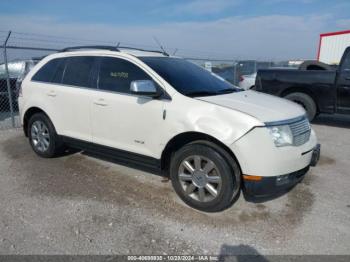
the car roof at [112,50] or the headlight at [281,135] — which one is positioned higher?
the car roof at [112,50]

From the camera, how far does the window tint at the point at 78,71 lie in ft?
15.1

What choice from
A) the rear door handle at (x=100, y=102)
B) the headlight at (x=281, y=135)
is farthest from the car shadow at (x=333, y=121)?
the rear door handle at (x=100, y=102)

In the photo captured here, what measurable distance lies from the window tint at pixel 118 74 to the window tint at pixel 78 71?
26 centimetres

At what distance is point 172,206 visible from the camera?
12.6 feet

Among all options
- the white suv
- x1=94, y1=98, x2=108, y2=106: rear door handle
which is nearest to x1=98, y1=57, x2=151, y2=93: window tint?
the white suv

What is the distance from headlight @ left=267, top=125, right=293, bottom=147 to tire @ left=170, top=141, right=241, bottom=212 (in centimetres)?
50

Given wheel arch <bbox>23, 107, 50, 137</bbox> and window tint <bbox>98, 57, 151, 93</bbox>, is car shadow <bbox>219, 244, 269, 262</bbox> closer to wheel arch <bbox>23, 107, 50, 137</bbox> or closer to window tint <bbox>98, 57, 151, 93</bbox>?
window tint <bbox>98, 57, 151, 93</bbox>

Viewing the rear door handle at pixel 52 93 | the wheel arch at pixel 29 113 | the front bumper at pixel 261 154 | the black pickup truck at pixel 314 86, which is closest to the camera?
the front bumper at pixel 261 154

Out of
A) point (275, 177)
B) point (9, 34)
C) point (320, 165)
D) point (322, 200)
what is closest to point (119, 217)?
point (275, 177)

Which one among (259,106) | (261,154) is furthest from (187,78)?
(261,154)

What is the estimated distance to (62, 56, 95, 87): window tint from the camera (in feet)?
15.1

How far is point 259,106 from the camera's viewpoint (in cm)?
364

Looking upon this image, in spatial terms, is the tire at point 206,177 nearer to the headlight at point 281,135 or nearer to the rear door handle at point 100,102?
the headlight at point 281,135

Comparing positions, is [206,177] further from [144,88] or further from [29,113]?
[29,113]
